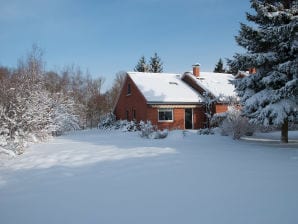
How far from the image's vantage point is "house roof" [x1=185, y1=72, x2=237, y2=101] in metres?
27.9

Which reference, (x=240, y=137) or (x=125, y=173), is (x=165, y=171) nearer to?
(x=125, y=173)

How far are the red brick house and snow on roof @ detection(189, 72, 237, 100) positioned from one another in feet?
1.82

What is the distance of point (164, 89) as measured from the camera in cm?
2888

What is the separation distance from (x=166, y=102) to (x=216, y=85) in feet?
20.8

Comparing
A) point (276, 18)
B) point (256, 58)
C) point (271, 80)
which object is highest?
point (276, 18)

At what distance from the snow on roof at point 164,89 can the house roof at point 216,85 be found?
1042 mm

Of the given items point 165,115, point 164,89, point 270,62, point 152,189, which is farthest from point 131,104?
point 152,189

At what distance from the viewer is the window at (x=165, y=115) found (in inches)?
1069

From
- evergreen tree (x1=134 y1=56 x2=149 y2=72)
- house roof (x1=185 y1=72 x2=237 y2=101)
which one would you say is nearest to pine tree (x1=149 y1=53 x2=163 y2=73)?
evergreen tree (x1=134 y1=56 x2=149 y2=72)

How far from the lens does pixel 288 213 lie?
5309 mm

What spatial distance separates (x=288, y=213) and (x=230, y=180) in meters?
2.24

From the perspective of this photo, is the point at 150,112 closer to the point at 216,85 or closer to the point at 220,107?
the point at 220,107

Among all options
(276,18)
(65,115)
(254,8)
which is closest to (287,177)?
(276,18)

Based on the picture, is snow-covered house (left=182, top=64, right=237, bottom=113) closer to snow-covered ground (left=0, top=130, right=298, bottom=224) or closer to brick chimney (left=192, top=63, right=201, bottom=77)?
brick chimney (left=192, top=63, right=201, bottom=77)
